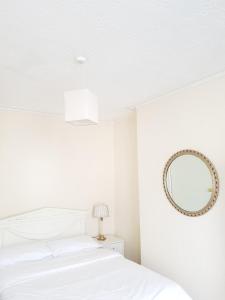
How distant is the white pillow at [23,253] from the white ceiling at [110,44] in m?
1.69

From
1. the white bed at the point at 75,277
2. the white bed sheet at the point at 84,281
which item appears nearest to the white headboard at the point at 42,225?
the white bed at the point at 75,277

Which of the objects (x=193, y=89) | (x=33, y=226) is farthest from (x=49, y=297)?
(x=193, y=89)

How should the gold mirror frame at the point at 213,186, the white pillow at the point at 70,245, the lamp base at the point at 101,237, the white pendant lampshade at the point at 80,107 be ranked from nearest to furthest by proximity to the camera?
1. the white pendant lampshade at the point at 80,107
2. the gold mirror frame at the point at 213,186
3. the white pillow at the point at 70,245
4. the lamp base at the point at 101,237

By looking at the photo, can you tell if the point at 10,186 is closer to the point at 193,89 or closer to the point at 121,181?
the point at 121,181

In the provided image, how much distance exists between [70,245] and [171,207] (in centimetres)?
125

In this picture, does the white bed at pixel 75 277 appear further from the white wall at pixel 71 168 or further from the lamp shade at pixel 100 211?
the lamp shade at pixel 100 211

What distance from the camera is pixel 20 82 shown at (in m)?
2.30

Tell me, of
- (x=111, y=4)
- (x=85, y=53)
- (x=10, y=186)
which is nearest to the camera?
(x=111, y=4)

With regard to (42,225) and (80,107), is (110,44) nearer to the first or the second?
(80,107)

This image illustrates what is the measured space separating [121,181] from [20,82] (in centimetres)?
212

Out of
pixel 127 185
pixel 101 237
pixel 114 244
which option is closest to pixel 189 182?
pixel 127 185

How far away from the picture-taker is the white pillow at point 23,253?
241cm

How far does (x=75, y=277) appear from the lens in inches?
83.9

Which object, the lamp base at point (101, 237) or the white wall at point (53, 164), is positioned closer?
the white wall at point (53, 164)
